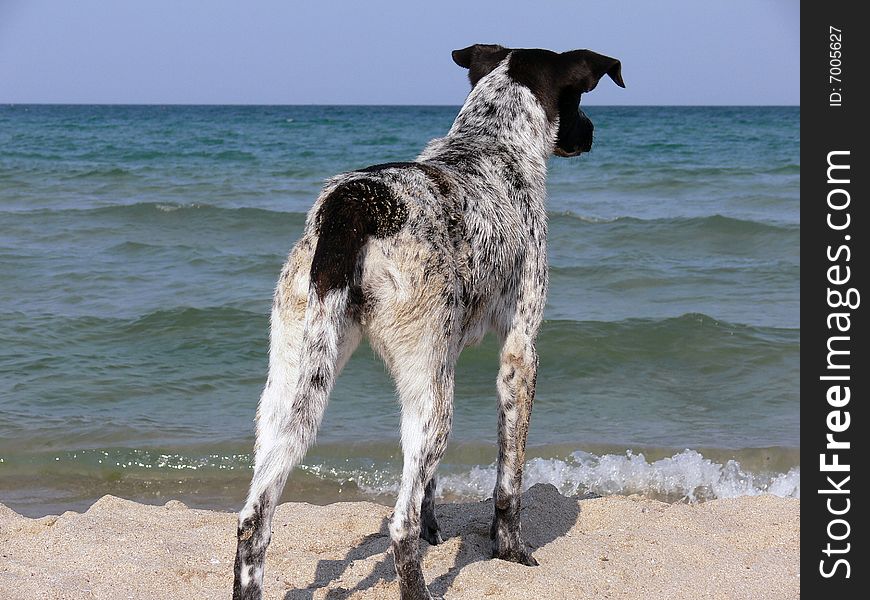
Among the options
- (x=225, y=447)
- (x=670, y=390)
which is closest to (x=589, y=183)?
(x=670, y=390)

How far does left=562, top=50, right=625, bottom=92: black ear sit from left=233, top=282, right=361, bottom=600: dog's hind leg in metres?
2.00

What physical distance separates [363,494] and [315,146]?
26.1m

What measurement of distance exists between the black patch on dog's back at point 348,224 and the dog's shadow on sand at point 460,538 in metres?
1.61

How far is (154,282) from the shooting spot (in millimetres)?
11039

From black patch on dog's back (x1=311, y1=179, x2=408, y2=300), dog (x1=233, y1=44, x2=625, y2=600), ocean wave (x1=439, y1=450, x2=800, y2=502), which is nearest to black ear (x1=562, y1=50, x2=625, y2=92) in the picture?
dog (x1=233, y1=44, x2=625, y2=600)

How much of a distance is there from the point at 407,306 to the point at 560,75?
6.10 feet

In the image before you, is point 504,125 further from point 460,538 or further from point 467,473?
A: point 467,473

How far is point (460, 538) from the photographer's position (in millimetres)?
4875

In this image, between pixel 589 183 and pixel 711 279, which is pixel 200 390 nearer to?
pixel 711 279

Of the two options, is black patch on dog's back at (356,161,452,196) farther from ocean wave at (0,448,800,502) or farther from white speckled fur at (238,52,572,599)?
ocean wave at (0,448,800,502)

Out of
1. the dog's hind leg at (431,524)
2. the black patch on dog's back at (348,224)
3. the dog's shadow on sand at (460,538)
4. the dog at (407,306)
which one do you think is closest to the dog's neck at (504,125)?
the dog at (407,306)

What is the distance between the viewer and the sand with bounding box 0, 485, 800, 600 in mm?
4227
